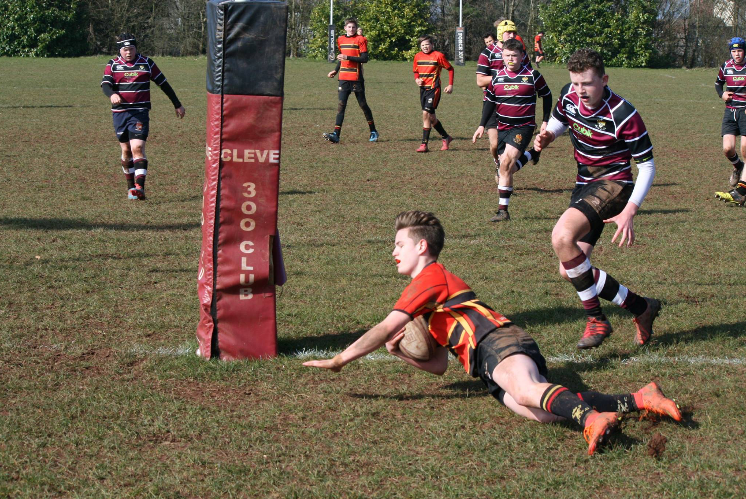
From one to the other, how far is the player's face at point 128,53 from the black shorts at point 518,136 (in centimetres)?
489

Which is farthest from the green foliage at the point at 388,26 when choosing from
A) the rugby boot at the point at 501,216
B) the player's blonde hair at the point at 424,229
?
the player's blonde hair at the point at 424,229

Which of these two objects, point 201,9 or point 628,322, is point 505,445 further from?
point 201,9

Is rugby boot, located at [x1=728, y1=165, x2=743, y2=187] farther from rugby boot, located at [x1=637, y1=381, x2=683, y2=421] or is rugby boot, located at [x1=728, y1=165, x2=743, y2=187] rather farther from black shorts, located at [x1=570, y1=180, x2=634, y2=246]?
rugby boot, located at [x1=637, y1=381, x2=683, y2=421]

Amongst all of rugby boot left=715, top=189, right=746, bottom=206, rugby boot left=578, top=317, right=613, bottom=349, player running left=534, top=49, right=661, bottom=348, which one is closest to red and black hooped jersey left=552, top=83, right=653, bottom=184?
player running left=534, top=49, right=661, bottom=348

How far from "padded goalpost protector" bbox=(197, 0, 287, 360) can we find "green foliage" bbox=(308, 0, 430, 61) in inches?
1742

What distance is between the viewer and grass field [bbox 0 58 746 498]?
3623 mm

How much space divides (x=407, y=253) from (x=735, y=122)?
341 inches

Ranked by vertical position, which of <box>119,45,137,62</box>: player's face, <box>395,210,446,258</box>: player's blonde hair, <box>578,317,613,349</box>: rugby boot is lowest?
<box>578,317,613,349</box>: rugby boot

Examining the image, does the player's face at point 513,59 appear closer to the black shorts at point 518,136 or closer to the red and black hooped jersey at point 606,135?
the black shorts at point 518,136

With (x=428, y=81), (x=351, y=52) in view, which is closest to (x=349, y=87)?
(x=351, y=52)

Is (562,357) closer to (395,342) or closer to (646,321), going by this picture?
(646,321)

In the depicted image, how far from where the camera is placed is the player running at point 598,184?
511 cm

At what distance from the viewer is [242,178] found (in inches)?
186

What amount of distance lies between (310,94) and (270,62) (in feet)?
69.3
